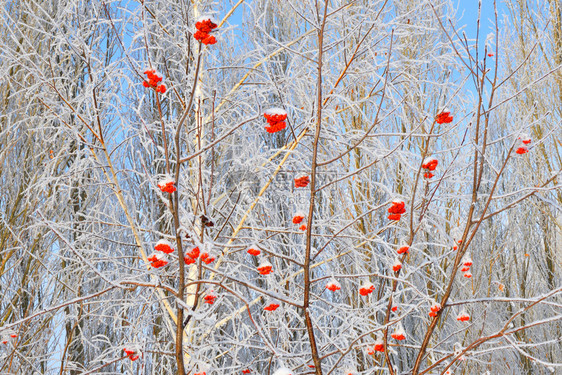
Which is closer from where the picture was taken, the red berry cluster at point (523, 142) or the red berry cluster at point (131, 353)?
the red berry cluster at point (523, 142)

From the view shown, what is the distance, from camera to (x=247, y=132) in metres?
3.64

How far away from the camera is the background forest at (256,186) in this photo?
9.59ft

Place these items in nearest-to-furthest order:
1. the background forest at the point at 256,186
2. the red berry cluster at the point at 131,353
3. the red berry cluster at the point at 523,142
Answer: the red berry cluster at the point at 523,142
the red berry cluster at the point at 131,353
the background forest at the point at 256,186

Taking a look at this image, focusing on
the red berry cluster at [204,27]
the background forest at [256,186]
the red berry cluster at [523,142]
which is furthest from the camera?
the background forest at [256,186]

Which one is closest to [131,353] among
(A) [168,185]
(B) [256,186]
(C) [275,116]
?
(A) [168,185]

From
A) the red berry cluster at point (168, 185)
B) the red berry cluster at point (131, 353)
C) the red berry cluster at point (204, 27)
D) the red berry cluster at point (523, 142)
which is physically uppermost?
the red berry cluster at point (204, 27)

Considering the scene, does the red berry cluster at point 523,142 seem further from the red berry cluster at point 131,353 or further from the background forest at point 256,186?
the red berry cluster at point 131,353

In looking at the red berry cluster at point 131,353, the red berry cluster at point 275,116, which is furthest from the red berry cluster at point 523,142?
the red berry cluster at point 131,353

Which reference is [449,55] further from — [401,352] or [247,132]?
[401,352]

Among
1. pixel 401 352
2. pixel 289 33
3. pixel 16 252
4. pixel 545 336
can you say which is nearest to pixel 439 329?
pixel 401 352

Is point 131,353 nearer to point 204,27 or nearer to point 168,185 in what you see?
point 168,185

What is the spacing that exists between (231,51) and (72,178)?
2282mm

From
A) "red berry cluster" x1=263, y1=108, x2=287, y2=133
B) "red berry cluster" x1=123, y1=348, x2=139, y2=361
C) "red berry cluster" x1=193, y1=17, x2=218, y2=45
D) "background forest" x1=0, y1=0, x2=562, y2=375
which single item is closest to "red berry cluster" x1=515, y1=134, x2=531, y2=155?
"background forest" x1=0, y1=0, x2=562, y2=375

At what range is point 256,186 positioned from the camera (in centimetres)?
516
